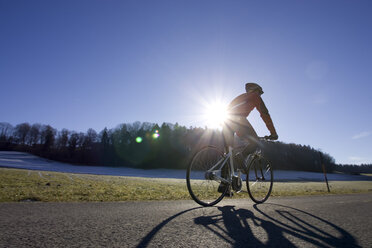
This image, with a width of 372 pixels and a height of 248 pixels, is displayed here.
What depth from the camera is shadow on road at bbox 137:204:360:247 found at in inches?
67.1

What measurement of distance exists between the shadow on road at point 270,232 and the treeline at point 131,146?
197 feet

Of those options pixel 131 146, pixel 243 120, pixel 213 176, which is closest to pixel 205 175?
pixel 213 176

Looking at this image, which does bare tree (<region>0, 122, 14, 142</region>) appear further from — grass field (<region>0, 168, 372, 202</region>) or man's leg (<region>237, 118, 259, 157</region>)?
man's leg (<region>237, 118, 259, 157</region>)

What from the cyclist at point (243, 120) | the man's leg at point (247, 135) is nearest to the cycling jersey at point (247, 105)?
the cyclist at point (243, 120)

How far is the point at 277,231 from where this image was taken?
202 cm

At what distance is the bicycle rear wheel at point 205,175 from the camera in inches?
140

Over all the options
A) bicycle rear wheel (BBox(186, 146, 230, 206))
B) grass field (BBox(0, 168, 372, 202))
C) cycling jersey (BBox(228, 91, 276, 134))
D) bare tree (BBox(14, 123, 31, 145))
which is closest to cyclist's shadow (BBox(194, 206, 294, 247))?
bicycle rear wheel (BBox(186, 146, 230, 206))

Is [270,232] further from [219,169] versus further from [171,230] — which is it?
[219,169]

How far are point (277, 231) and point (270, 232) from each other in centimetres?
9

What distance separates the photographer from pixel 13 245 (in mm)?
1413

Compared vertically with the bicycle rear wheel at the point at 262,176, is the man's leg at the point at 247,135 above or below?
above

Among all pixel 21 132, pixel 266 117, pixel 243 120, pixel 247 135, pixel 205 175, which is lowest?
pixel 205 175

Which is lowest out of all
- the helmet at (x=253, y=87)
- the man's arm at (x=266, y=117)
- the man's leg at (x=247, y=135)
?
the man's leg at (x=247, y=135)

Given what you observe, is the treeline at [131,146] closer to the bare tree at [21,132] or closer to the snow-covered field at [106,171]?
the bare tree at [21,132]
